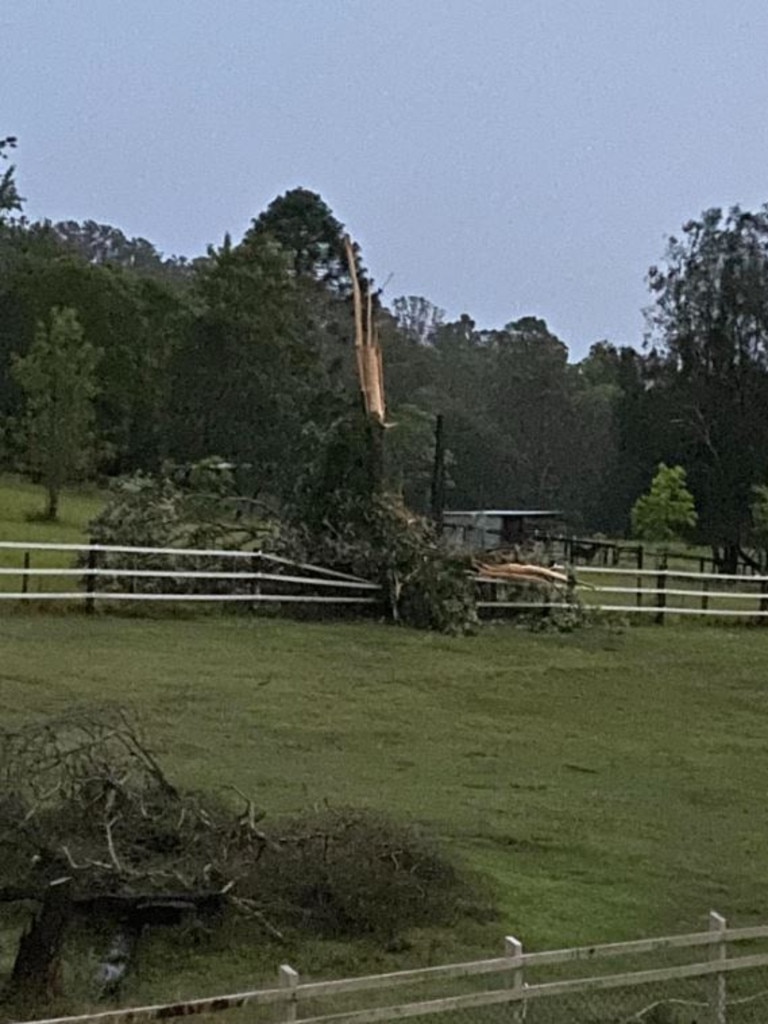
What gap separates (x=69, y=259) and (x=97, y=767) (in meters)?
51.9

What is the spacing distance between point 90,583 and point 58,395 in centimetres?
2055

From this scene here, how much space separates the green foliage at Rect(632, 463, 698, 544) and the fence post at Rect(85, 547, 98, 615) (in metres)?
32.4

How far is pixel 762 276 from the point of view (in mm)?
57938

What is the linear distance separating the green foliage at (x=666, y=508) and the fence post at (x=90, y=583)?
106 feet

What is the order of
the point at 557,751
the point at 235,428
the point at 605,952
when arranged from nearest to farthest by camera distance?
1. the point at 605,952
2. the point at 557,751
3. the point at 235,428

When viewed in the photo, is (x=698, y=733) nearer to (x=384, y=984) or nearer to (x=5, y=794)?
(x=5, y=794)

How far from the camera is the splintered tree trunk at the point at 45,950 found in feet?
25.1

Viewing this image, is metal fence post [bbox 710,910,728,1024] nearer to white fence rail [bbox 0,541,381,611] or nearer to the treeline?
white fence rail [bbox 0,541,381,611]

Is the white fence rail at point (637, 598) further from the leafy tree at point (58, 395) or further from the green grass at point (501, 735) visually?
the leafy tree at point (58, 395)

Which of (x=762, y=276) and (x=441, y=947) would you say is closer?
(x=441, y=947)

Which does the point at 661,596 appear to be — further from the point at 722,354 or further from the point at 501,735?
the point at 722,354

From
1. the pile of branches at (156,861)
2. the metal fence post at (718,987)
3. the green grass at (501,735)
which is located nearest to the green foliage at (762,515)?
the green grass at (501,735)

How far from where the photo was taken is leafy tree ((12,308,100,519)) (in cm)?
4300

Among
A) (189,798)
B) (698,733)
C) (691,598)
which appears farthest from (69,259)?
(189,798)
